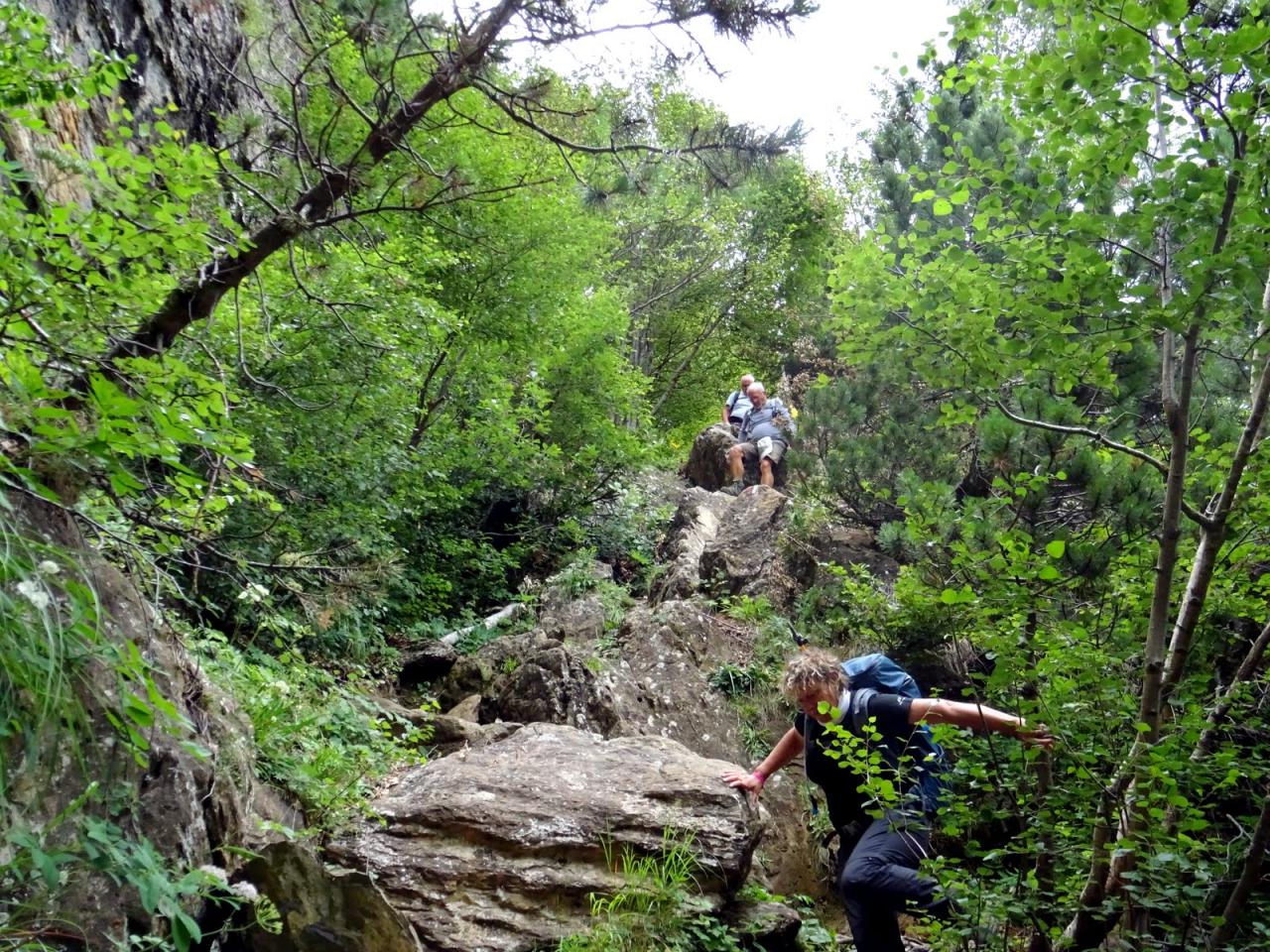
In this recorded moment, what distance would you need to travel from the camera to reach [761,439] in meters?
15.9

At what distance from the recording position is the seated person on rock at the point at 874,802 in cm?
371

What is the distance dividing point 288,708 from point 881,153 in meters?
8.81

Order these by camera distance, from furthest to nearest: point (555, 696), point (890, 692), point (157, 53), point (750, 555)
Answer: point (750, 555) → point (157, 53) → point (555, 696) → point (890, 692)

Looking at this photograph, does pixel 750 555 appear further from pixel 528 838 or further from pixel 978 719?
pixel 978 719

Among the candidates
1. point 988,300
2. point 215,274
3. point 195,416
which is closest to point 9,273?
point 195,416

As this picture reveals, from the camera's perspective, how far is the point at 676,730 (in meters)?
8.05

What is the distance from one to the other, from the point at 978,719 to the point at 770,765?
166 centimetres

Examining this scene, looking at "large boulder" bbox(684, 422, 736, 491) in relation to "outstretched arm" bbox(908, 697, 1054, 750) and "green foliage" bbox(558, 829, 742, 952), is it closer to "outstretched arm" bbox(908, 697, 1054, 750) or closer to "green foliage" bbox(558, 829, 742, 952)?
"green foliage" bbox(558, 829, 742, 952)

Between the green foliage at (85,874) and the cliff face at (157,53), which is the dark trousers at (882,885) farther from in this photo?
the cliff face at (157,53)

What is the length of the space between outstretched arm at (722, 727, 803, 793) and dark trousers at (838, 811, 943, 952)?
2.58 ft

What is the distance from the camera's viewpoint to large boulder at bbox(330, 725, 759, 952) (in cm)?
436

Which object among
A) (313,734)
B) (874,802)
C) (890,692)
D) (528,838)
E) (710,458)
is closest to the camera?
(874,802)

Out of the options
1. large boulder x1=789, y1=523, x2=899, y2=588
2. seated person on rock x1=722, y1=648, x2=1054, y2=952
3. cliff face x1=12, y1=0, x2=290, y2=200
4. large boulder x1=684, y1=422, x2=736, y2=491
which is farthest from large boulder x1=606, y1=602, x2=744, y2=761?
large boulder x1=684, y1=422, x2=736, y2=491

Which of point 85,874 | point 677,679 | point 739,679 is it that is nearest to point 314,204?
point 85,874
